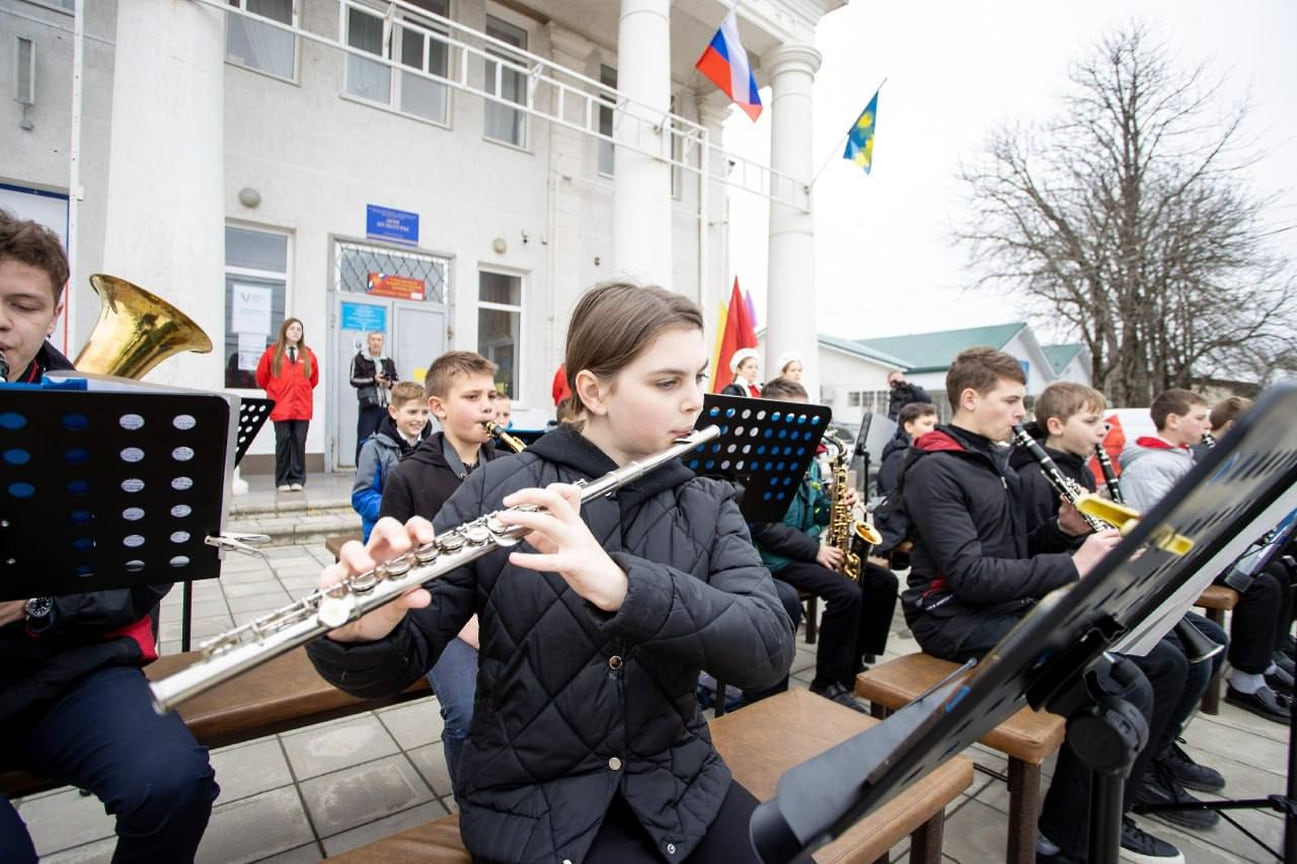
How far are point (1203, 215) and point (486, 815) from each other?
68.1ft

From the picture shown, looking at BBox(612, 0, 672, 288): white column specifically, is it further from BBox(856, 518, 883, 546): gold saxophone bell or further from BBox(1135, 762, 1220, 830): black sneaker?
BBox(1135, 762, 1220, 830): black sneaker

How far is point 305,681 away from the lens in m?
1.91

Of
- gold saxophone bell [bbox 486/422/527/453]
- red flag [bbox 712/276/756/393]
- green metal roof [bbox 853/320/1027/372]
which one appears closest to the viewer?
gold saxophone bell [bbox 486/422/527/453]

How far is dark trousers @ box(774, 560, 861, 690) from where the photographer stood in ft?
11.4

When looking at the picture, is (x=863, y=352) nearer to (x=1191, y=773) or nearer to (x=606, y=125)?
(x=606, y=125)

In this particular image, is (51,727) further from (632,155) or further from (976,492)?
(632,155)

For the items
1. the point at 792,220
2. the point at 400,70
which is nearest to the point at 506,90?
the point at 400,70

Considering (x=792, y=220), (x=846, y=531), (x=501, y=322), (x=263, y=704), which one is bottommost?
(x=263, y=704)

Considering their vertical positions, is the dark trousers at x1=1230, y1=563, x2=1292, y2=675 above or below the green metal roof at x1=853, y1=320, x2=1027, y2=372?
below

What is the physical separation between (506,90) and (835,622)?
10.2m

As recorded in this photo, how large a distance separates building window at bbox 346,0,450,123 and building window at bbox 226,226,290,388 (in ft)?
8.21

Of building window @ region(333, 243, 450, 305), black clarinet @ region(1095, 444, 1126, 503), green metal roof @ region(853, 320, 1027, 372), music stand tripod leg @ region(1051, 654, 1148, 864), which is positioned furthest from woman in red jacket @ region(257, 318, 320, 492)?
green metal roof @ region(853, 320, 1027, 372)

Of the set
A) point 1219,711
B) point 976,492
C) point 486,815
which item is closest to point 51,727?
point 486,815

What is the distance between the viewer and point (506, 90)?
10.5 metres
